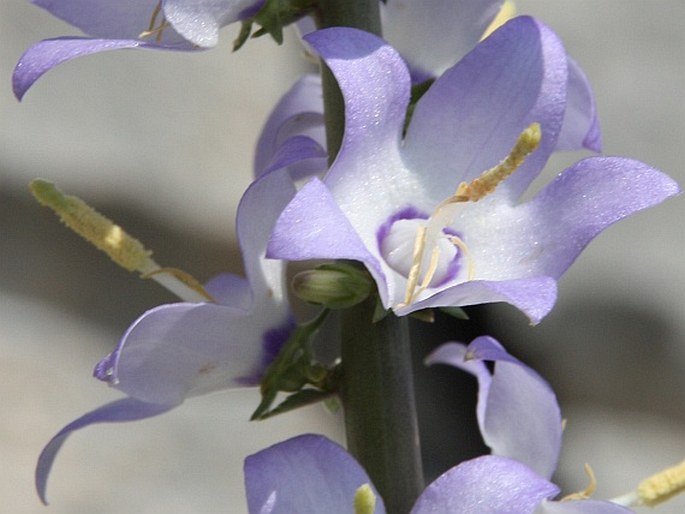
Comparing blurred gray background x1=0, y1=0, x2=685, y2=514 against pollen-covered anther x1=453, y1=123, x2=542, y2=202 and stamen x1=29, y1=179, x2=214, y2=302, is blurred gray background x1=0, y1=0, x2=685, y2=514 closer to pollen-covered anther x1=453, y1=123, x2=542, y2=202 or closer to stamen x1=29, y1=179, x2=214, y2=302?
stamen x1=29, y1=179, x2=214, y2=302

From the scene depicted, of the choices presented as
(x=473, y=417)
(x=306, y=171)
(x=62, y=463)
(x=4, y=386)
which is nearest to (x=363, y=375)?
(x=306, y=171)

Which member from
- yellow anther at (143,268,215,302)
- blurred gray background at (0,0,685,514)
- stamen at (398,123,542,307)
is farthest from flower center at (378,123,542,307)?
blurred gray background at (0,0,685,514)

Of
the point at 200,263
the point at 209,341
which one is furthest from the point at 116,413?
the point at 200,263

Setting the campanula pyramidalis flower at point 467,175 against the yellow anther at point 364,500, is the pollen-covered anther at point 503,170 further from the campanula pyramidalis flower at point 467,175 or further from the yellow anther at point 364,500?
the yellow anther at point 364,500

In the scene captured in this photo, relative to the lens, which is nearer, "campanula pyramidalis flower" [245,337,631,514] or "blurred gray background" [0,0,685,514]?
"campanula pyramidalis flower" [245,337,631,514]

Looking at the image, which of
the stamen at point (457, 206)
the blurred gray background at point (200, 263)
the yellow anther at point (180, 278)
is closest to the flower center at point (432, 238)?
the stamen at point (457, 206)
